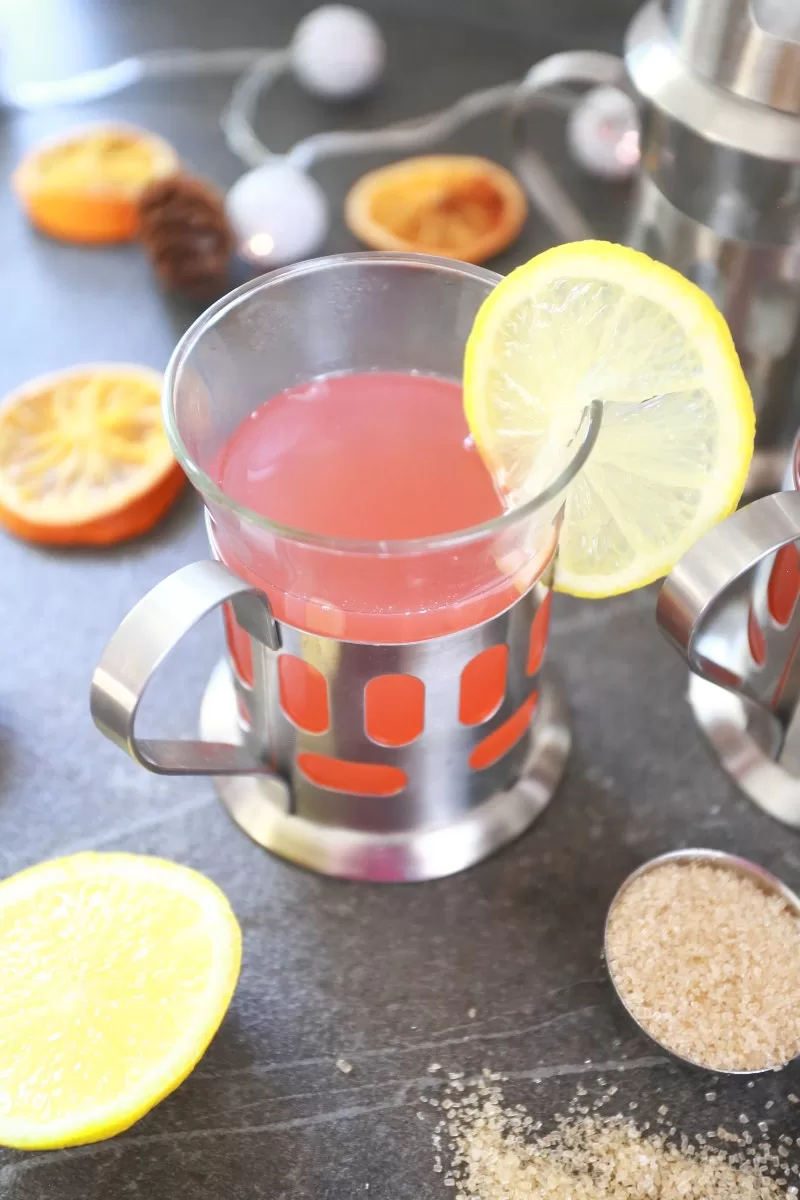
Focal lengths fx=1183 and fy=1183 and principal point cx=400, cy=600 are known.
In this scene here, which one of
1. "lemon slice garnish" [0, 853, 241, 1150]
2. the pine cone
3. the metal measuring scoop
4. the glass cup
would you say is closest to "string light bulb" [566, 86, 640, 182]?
the pine cone

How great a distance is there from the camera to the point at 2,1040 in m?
0.66

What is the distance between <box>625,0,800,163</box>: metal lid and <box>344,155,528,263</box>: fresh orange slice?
277 millimetres

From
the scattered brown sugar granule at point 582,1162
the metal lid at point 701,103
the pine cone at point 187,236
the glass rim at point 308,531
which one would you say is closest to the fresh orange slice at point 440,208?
the pine cone at point 187,236

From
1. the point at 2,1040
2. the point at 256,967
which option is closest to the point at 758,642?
the point at 256,967

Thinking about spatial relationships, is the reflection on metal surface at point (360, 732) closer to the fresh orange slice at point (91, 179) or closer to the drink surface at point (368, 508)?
the drink surface at point (368, 508)

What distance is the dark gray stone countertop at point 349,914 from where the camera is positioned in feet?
2.25

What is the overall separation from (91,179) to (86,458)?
383 mm

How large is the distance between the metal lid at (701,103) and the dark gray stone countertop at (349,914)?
0.35 metres

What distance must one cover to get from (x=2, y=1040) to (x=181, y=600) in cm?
28

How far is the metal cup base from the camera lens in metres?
0.79

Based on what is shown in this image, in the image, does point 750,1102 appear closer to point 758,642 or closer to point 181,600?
point 758,642

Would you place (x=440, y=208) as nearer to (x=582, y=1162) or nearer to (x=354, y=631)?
(x=354, y=631)

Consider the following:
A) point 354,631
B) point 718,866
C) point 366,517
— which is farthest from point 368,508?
point 718,866

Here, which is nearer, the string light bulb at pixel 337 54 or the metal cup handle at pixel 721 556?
the metal cup handle at pixel 721 556
